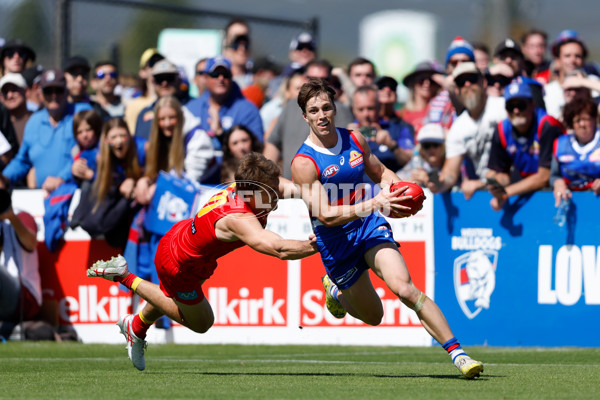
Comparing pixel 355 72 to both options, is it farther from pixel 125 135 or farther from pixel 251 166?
pixel 251 166

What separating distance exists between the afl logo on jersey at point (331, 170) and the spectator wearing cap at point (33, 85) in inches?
295

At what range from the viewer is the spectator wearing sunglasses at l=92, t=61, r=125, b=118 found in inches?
559

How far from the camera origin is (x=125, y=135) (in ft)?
39.2

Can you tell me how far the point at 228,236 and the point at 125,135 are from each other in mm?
4045

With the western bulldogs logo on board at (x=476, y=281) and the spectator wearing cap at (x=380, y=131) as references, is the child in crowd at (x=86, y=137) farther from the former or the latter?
the western bulldogs logo on board at (x=476, y=281)

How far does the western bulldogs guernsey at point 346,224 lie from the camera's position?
8180 mm

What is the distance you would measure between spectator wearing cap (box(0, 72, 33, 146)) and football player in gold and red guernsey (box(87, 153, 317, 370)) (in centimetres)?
500

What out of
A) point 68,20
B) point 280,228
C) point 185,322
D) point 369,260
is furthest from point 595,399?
point 68,20

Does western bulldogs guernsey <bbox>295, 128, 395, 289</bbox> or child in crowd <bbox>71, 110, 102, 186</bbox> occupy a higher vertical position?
child in crowd <bbox>71, 110, 102, 186</bbox>

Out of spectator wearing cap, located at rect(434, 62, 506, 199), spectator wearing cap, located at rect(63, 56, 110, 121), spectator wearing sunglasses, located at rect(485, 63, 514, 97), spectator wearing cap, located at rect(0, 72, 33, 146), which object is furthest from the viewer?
spectator wearing cap, located at rect(63, 56, 110, 121)

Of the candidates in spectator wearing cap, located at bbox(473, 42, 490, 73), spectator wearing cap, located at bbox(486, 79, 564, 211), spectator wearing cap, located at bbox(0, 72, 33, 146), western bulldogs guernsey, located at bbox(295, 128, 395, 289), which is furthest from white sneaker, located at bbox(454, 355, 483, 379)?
spectator wearing cap, located at bbox(0, 72, 33, 146)

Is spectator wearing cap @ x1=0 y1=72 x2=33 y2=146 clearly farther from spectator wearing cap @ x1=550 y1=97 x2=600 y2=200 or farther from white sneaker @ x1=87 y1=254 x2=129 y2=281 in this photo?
spectator wearing cap @ x1=550 y1=97 x2=600 y2=200

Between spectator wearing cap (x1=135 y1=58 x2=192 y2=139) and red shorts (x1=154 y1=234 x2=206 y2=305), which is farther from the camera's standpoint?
spectator wearing cap (x1=135 y1=58 x2=192 y2=139)

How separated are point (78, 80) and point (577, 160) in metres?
6.73
